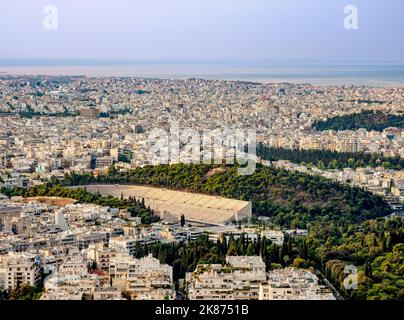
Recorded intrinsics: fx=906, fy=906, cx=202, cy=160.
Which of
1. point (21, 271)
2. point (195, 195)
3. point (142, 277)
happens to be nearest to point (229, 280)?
point (142, 277)

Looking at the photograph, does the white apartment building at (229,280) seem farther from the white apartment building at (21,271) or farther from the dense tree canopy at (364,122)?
the dense tree canopy at (364,122)

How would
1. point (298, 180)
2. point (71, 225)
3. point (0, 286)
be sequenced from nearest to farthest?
point (0, 286) < point (71, 225) < point (298, 180)

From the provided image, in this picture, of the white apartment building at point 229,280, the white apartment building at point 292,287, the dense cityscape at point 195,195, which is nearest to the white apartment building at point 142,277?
the dense cityscape at point 195,195

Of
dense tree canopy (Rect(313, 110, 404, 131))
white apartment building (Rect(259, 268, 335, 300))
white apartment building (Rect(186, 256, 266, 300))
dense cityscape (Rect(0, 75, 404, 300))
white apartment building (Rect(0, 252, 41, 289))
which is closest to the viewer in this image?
A: white apartment building (Rect(259, 268, 335, 300))

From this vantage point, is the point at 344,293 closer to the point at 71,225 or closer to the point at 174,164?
the point at 71,225

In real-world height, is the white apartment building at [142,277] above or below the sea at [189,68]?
below

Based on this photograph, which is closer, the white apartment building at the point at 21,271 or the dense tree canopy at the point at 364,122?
the white apartment building at the point at 21,271

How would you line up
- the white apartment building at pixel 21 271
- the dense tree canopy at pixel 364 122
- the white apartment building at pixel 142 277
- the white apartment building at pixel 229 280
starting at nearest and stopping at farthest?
the white apartment building at pixel 229 280 < the white apartment building at pixel 142 277 < the white apartment building at pixel 21 271 < the dense tree canopy at pixel 364 122

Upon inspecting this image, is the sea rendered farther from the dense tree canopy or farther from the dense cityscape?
the dense tree canopy

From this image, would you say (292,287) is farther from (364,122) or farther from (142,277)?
(364,122)

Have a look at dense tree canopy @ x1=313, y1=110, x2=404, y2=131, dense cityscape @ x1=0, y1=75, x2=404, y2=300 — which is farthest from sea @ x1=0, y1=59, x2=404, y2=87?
dense tree canopy @ x1=313, y1=110, x2=404, y2=131
